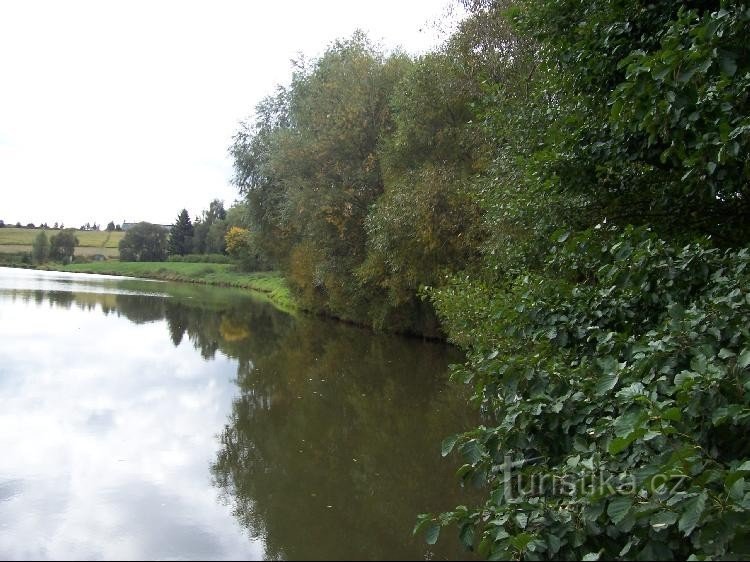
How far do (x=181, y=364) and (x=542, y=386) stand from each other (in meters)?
11.7

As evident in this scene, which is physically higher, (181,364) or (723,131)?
(723,131)

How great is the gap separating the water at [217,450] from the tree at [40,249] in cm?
6126

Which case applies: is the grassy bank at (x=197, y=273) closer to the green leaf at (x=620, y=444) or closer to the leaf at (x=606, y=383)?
the leaf at (x=606, y=383)

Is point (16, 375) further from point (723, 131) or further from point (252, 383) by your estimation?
point (723, 131)

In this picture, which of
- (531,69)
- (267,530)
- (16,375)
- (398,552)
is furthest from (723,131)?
(16,375)

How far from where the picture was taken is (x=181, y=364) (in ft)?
48.5

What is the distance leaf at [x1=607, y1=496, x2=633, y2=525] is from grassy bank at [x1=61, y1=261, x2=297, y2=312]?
3715cm

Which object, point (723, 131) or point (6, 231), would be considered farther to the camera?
point (6, 231)

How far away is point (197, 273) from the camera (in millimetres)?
61438

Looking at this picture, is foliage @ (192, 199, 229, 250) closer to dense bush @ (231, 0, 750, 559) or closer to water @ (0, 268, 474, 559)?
water @ (0, 268, 474, 559)

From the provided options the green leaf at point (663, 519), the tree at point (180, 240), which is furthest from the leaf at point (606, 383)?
the tree at point (180, 240)

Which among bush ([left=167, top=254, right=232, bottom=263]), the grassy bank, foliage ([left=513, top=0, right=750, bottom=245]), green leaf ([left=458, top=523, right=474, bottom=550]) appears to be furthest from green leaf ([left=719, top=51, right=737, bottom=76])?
bush ([left=167, top=254, right=232, bottom=263])

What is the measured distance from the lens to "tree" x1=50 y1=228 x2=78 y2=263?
245 ft

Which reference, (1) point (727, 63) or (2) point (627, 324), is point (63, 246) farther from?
(1) point (727, 63)
